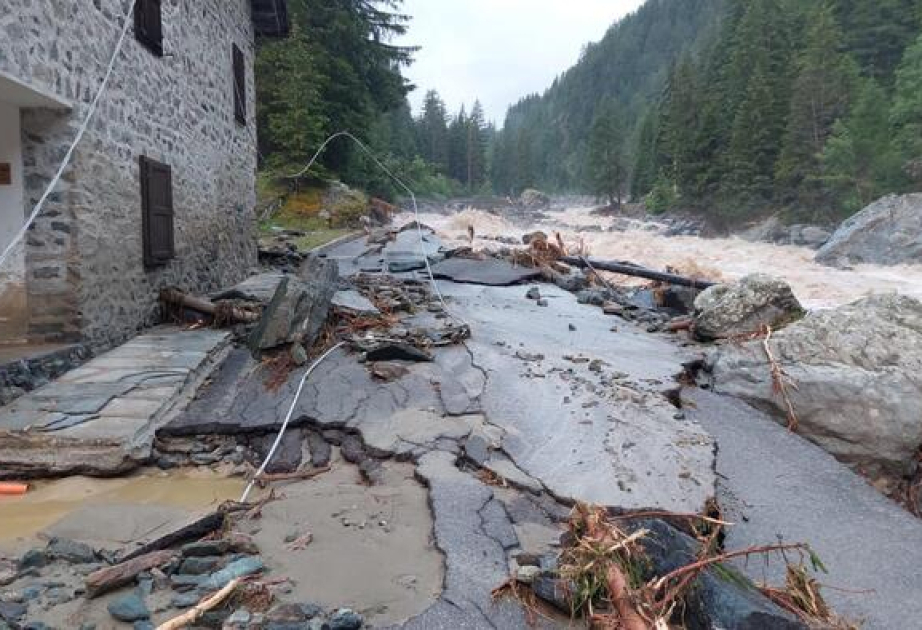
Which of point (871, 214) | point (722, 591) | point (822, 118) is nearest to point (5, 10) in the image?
point (722, 591)

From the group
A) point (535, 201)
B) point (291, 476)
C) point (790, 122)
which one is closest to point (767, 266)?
point (790, 122)

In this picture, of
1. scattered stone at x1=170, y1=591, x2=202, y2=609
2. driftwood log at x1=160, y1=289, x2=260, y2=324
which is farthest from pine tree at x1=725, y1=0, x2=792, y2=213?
scattered stone at x1=170, y1=591, x2=202, y2=609

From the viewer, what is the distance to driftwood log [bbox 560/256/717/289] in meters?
9.76

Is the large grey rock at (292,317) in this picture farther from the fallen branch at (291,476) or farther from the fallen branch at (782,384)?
the fallen branch at (782,384)

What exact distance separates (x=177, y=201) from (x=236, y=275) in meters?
2.75

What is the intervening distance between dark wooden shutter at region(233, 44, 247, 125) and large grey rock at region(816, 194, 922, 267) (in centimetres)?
1893

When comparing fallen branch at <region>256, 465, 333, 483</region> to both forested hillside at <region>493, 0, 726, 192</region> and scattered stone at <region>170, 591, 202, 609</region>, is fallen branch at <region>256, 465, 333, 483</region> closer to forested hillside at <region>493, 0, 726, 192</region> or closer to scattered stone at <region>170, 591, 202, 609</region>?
scattered stone at <region>170, 591, 202, 609</region>

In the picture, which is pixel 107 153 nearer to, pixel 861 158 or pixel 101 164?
pixel 101 164

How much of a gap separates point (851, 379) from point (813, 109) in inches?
1416

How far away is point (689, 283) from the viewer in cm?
977

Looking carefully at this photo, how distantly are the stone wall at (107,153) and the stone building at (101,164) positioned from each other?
11mm

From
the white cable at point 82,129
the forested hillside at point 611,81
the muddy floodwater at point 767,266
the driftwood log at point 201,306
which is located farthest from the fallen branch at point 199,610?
the forested hillside at point 611,81

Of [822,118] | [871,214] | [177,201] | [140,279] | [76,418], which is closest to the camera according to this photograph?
[76,418]

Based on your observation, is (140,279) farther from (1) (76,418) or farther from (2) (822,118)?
(2) (822,118)
